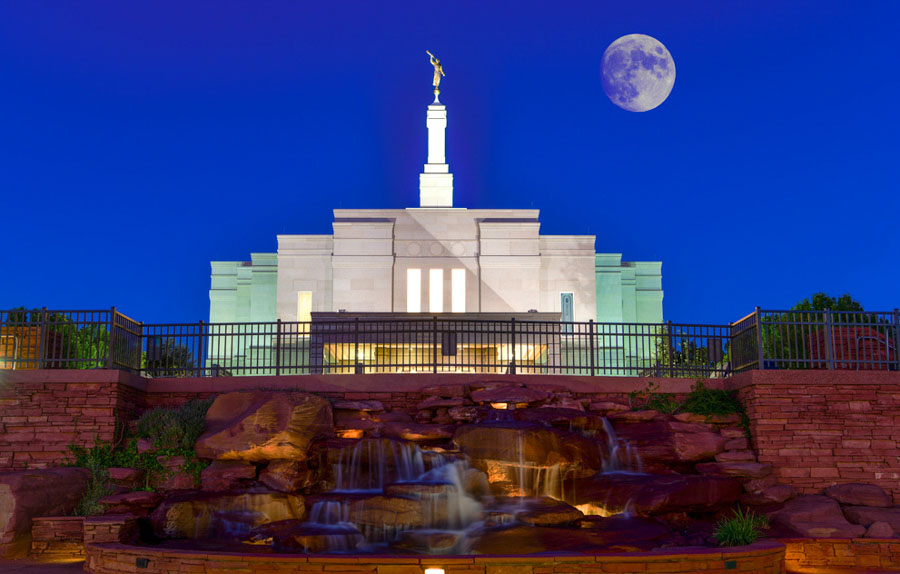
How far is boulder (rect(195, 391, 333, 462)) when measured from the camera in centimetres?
1428

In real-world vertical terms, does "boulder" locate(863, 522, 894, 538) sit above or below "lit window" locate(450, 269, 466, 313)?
below

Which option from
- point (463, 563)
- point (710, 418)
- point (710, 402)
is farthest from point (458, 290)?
point (463, 563)

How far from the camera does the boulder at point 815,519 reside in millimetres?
13078

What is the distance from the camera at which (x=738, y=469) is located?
1484 cm

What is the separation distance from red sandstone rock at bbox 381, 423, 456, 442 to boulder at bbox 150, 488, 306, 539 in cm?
249

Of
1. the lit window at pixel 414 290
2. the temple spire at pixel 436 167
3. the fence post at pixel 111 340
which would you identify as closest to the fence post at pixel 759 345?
the fence post at pixel 111 340

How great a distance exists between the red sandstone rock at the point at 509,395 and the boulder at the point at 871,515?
571cm

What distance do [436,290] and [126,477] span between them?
27707 mm

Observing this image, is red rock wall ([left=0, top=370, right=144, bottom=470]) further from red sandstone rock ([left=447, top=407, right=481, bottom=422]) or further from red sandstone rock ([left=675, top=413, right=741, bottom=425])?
red sandstone rock ([left=675, top=413, right=741, bottom=425])

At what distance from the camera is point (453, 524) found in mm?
12773

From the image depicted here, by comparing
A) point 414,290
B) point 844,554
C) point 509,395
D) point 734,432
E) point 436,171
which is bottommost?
point 844,554

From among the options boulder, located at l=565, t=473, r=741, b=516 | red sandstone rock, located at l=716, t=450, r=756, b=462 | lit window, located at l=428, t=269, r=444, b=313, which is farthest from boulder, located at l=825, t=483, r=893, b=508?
lit window, located at l=428, t=269, r=444, b=313

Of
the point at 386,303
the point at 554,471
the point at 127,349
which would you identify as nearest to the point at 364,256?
the point at 386,303

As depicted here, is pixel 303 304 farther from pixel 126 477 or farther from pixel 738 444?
pixel 738 444
